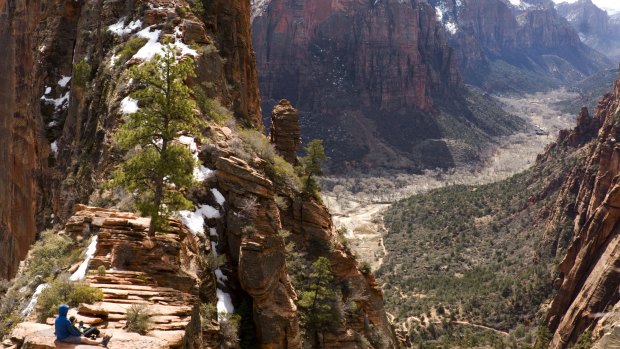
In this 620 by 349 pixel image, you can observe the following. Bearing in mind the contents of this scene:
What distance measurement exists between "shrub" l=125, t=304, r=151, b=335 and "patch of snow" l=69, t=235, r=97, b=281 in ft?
9.60

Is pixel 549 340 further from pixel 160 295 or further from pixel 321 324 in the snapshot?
pixel 160 295

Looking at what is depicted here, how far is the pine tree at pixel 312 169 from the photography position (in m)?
29.2

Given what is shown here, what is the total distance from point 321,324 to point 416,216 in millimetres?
93393

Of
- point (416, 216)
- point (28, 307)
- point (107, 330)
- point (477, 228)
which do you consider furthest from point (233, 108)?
point (416, 216)

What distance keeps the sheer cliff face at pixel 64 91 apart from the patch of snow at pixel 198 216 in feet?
22.4

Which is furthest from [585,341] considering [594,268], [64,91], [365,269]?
[64,91]

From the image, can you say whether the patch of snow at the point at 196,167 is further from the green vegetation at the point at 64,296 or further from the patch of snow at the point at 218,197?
the green vegetation at the point at 64,296

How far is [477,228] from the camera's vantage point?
336 ft

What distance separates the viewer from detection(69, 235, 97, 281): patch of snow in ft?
51.9

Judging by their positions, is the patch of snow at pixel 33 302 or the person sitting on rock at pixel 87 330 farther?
the patch of snow at pixel 33 302

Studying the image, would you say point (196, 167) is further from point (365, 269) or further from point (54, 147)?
point (54, 147)

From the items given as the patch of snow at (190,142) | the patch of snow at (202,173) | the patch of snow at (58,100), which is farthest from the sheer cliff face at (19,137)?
the patch of snow at (202,173)

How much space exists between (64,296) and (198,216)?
6.46 m

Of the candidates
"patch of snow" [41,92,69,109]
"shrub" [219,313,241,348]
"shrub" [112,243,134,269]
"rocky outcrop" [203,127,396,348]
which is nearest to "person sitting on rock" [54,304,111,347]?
"shrub" [112,243,134,269]
